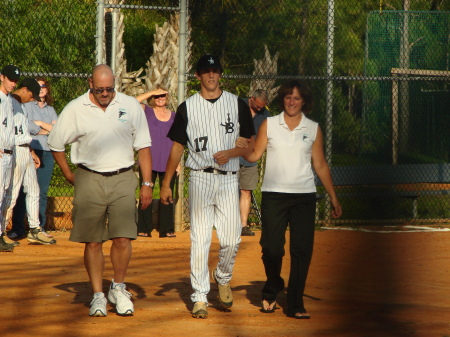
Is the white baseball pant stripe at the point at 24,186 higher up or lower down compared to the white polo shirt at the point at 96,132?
lower down

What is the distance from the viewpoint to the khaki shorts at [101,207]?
611 cm

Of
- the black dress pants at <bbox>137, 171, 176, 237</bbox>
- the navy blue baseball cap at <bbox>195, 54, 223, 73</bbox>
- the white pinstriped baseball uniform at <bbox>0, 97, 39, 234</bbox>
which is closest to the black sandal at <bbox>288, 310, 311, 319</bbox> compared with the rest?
the navy blue baseball cap at <bbox>195, 54, 223, 73</bbox>

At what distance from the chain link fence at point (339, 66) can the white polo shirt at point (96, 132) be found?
4.99 feet

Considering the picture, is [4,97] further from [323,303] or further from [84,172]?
[323,303]

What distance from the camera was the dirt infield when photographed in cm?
570

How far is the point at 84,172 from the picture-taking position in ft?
20.2

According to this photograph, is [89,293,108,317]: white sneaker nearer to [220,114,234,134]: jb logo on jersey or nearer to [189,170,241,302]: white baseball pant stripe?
[189,170,241,302]: white baseball pant stripe

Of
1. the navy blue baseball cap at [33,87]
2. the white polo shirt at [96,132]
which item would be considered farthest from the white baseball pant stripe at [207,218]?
the navy blue baseball cap at [33,87]

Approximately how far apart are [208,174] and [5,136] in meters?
3.40

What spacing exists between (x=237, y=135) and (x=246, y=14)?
6.16m

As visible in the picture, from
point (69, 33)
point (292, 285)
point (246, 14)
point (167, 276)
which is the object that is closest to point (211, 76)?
point (292, 285)

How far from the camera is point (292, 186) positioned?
20.4 feet

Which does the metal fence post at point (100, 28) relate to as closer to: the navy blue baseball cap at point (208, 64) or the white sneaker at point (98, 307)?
the navy blue baseball cap at point (208, 64)

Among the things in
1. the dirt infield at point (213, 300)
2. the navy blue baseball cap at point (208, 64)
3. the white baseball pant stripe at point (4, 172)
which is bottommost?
the dirt infield at point (213, 300)
